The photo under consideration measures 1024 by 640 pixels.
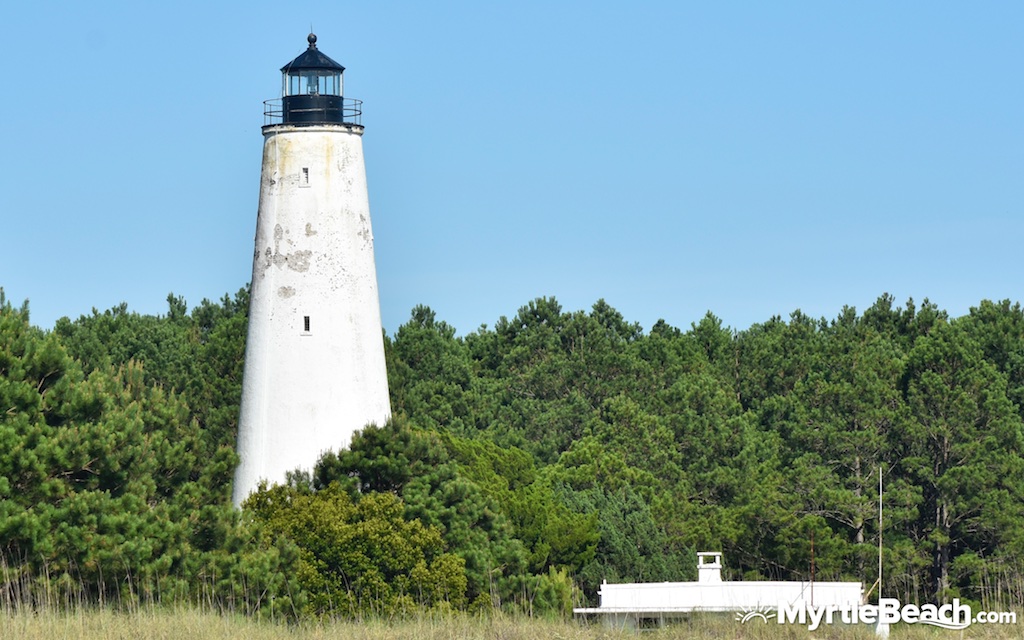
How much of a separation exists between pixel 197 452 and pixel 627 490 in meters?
22.3

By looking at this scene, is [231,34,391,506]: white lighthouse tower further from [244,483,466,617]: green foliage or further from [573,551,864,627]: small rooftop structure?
[573,551,864,627]: small rooftop structure

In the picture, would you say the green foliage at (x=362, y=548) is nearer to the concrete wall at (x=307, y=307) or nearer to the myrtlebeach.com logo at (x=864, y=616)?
the concrete wall at (x=307, y=307)

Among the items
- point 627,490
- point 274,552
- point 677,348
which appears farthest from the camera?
point 677,348

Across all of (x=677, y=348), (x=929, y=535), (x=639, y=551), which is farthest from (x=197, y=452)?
(x=677, y=348)

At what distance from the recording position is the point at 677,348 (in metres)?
92.8

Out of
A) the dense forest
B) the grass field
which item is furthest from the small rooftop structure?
the grass field

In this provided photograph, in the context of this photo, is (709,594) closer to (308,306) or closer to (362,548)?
(362,548)

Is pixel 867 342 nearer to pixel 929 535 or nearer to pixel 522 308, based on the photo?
pixel 929 535

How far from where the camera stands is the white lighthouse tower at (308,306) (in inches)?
1626

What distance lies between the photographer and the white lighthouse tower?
4131 centimetres

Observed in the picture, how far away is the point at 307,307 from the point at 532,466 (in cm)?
1815

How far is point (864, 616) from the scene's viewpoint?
26391mm

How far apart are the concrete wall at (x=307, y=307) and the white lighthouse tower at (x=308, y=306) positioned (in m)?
0.02

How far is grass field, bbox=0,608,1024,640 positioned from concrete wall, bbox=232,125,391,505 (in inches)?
681
